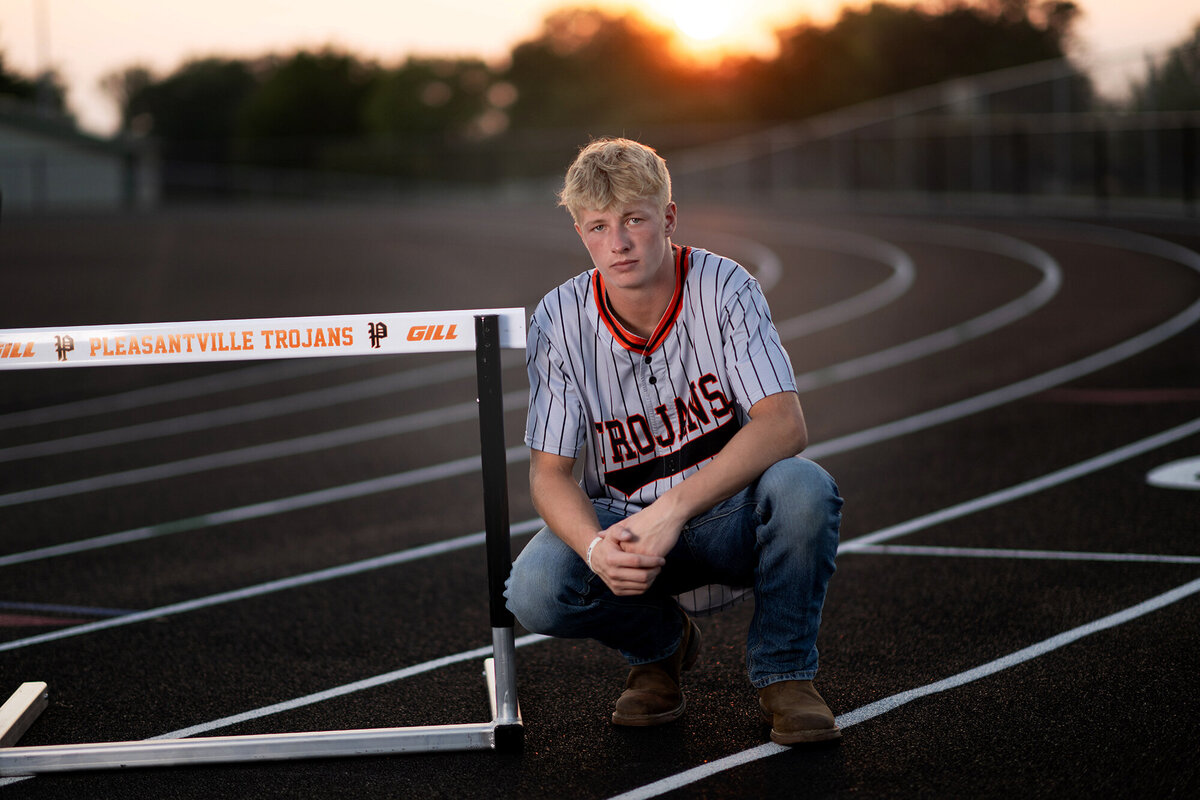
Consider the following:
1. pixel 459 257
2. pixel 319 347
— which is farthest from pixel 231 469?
pixel 459 257

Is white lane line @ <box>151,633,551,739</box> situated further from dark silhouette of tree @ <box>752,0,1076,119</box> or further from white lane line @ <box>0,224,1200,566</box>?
dark silhouette of tree @ <box>752,0,1076,119</box>

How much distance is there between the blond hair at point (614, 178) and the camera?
3334 millimetres

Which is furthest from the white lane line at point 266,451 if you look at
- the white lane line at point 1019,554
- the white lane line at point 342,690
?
the white lane line at point 342,690

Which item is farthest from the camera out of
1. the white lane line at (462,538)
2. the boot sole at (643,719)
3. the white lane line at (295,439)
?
the white lane line at (295,439)

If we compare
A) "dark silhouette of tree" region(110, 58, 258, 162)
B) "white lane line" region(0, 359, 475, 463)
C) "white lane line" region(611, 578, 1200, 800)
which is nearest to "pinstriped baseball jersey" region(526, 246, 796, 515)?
"white lane line" region(611, 578, 1200, 800)

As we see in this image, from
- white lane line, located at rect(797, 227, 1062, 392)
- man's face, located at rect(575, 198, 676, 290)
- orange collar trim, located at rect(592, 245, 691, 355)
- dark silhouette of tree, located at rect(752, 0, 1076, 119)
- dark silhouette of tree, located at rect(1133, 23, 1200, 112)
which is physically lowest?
white lane line, located at rect(797, 227, 1062, 392)

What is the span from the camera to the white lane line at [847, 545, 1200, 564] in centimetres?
497

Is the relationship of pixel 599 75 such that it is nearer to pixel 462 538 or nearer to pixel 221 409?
pixel 221 409

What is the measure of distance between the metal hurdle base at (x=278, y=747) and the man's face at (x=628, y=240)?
3.98 feet

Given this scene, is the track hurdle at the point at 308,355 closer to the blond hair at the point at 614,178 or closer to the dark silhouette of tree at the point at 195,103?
the blond hair at the point at 614,178

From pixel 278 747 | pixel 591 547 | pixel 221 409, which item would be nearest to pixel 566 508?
pixel 591 547

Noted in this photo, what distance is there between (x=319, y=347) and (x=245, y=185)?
137 ft

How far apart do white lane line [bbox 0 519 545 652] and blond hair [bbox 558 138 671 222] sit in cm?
230

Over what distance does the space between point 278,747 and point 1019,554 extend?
10.5 ft
